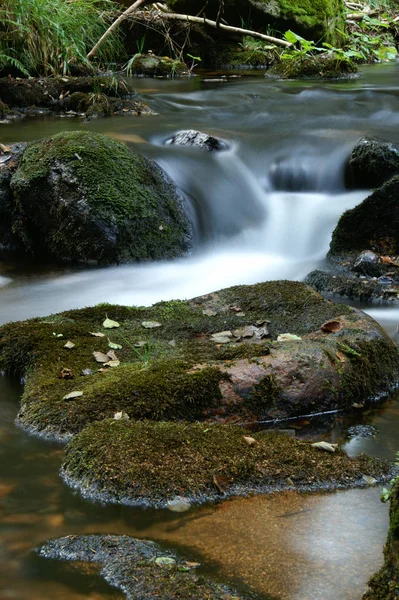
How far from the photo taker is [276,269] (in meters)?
6.86

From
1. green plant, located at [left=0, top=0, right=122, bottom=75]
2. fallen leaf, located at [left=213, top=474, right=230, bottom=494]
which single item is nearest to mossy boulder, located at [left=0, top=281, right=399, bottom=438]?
fallen leaf, located at [left=213, top=474, right=230, bottom=494]

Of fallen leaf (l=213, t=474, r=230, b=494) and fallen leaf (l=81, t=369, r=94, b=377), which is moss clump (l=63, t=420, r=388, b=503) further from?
fallen leaf (l=81, t=369, r=94, b=377)

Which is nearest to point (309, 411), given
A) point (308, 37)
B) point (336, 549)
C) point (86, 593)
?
point (336, 549)

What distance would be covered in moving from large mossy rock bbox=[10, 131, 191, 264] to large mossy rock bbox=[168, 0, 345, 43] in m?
9.28

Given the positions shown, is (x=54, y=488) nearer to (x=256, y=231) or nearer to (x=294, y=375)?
(x=294, y=375)

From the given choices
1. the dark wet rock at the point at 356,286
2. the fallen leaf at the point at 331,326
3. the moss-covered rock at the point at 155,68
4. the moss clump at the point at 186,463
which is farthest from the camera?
the moss-covered rock at the point at 155,68

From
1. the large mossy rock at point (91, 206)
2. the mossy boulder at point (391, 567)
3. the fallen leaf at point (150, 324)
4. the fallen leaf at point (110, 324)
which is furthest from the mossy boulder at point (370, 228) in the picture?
the mossy boulder at point (391, 567)

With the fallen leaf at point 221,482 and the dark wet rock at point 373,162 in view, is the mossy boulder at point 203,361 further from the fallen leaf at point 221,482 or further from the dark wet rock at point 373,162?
the dark wet rock at point 373,162

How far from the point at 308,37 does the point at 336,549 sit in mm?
14711

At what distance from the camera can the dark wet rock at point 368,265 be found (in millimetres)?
6352

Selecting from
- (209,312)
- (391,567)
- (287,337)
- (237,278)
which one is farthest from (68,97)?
(391,567)

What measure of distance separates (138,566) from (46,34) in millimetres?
10355

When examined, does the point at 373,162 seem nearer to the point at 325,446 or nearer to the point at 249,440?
the point at 325,446

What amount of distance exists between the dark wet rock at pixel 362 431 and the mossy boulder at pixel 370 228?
3.13m
